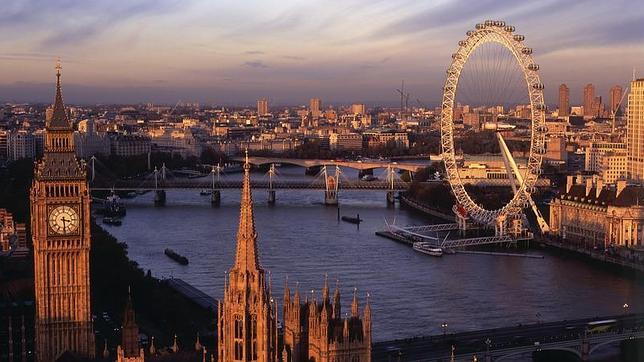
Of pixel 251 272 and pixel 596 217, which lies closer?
pixel 251 272

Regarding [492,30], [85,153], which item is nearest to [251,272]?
[492,30]

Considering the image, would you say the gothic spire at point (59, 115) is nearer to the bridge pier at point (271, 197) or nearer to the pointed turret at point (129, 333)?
the pointed turret at point (129, 333)

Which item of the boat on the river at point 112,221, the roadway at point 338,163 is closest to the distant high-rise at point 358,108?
the roadway at point 338,163

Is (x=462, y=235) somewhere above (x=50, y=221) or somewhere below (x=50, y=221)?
below

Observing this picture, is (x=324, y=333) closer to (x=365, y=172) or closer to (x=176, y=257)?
(x=176, y=257)

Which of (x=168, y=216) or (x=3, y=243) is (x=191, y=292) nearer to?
(x=3, y=243)

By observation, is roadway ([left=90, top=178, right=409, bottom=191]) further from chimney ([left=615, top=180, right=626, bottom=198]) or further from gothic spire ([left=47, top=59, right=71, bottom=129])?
gothic spire ([left=47, top=59, right=71, bottom=129])

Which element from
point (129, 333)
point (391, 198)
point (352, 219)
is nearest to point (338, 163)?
point (391, 198)

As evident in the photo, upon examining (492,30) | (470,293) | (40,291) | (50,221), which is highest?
(492,30)
